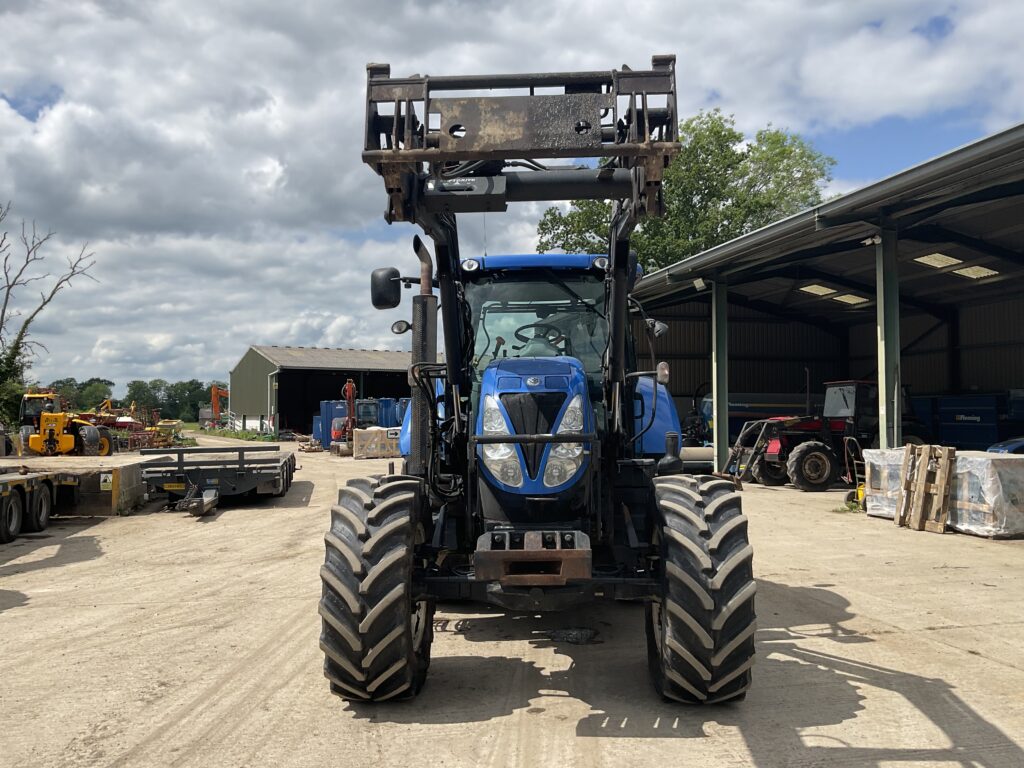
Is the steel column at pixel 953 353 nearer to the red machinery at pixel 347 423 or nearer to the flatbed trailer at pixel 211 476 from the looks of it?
the flatbed trailer at pixel 211 476

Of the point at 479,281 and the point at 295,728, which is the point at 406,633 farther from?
the point at 479,281

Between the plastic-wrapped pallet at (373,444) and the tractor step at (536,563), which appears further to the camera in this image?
the plastic-wrapped pallet at (373,444)

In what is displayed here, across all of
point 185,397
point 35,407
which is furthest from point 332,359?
point 185,397

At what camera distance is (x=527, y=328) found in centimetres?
607

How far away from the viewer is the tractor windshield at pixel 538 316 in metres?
5.94

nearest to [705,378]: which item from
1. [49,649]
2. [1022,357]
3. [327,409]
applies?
[1022,357]

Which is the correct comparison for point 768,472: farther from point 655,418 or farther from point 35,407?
point 35,407

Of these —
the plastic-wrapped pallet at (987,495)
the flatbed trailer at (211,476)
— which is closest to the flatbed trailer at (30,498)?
the flatbed trailer at (211,476)

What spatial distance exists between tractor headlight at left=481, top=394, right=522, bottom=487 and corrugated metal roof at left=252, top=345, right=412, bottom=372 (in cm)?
4404

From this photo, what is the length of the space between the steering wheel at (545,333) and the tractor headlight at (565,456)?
150 centimetres

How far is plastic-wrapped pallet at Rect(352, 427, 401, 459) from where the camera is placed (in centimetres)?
2855

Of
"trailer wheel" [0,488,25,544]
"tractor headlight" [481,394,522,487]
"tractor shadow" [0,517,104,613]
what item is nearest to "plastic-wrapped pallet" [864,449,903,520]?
"tractor headlight" [481,394,522,487]

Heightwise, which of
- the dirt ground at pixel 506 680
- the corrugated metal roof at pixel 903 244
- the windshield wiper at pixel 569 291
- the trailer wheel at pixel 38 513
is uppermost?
the corrugated metal roof at pixel 903 244

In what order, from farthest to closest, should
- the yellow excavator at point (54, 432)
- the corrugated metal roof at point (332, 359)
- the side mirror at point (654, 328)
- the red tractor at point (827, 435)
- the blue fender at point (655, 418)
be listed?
the corrugated metal roof at point (332, 359) → the yellow excavator at point (54, 432) → the red tractor at point (827, 435) → the blue fender at point (655, 418) → the side mirror at point (654, 328)
